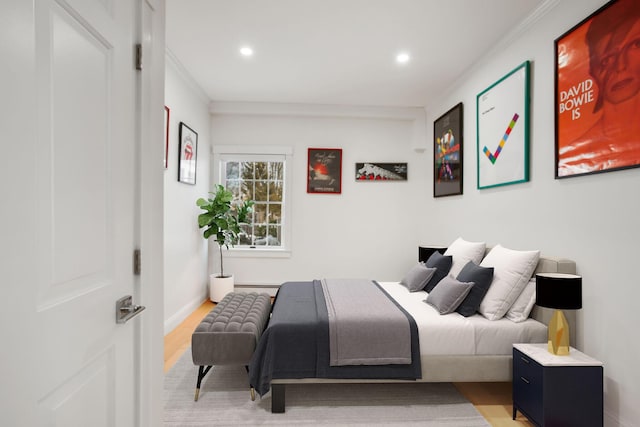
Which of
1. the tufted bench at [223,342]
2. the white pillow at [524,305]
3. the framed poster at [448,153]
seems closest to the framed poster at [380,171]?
the framed poster at [448,153]

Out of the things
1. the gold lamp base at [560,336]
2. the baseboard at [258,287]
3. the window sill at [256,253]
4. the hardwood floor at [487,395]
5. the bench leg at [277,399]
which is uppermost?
the window sill at [256,253]

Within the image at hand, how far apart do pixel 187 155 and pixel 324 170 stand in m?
2.02

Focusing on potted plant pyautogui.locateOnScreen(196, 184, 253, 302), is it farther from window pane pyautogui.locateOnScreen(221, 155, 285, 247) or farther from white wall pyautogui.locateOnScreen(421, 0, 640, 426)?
white wall pyautogui.locateOnScreen(421, 0, 640, 426)

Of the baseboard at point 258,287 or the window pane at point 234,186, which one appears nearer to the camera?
the baseboard at point 258,287

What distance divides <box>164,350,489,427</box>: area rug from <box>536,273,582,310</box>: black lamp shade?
2.94 feet

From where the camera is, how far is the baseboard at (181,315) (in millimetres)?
3707

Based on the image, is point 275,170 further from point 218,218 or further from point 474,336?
point 474,336

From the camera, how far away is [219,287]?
488 cm

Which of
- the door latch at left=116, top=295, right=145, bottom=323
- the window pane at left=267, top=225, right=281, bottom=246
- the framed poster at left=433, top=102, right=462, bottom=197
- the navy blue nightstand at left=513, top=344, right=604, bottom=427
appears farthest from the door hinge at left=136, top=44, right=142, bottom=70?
the window pane at left=267, top=225, right=281, bottom=246

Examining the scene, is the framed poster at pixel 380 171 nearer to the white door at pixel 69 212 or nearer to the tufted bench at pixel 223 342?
the tufted bench at pixel 223 342

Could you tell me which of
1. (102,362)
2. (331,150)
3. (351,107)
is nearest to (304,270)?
(331,150)

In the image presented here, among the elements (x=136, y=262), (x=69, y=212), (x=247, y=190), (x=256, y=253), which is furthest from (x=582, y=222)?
(x=247, y=190)

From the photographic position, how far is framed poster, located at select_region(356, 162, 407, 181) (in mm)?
5387

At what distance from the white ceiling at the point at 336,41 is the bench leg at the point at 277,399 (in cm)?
282
